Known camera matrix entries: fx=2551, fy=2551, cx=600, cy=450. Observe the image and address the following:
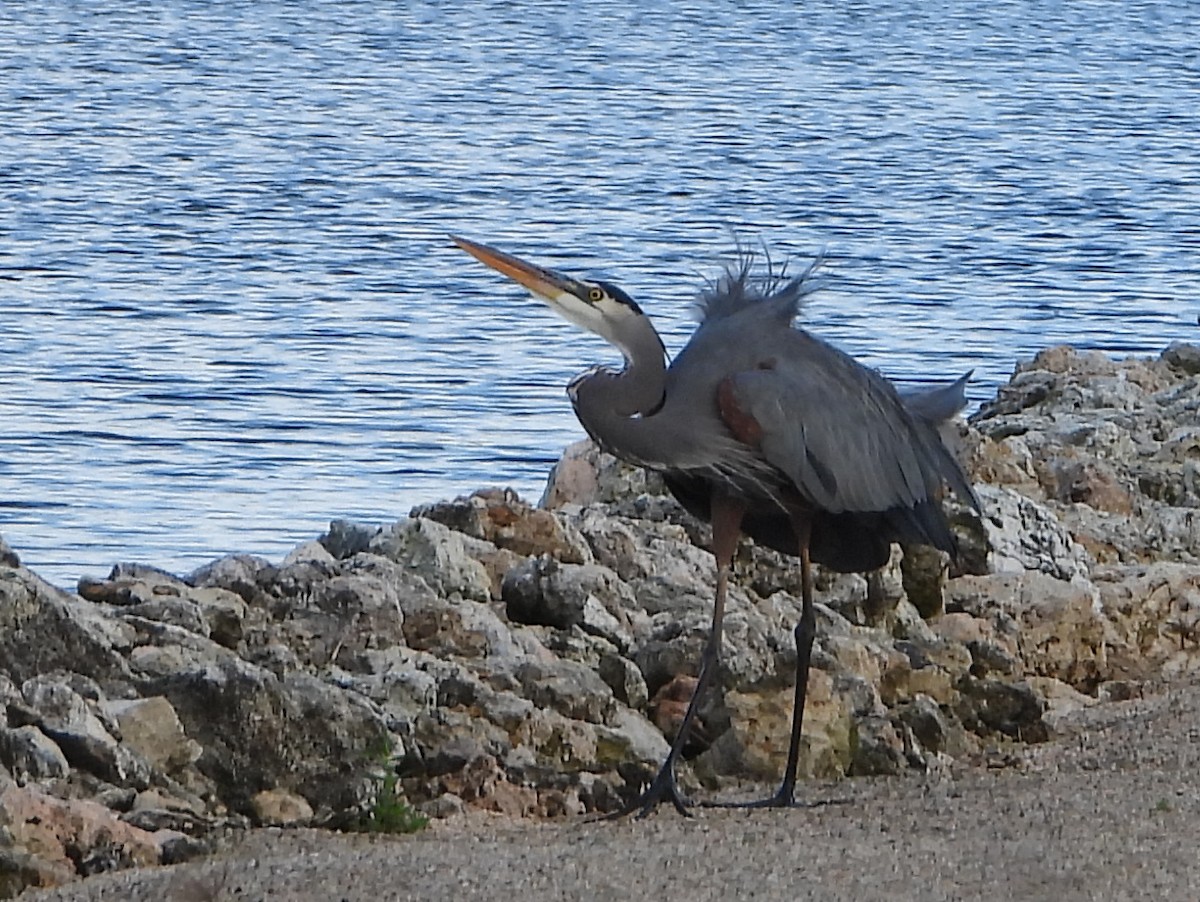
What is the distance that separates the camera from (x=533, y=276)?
6.30m

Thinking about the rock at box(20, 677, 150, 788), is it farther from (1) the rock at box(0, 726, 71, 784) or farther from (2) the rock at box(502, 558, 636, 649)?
(2) the rock at box(502, 558, 636, 649)

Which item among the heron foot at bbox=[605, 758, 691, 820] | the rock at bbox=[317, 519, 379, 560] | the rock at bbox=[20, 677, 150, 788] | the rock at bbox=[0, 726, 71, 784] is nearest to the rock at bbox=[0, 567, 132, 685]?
the rock at bbox=[20, 677, 150, 788]

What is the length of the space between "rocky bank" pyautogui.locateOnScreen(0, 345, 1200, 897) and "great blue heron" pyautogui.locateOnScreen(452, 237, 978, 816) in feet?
1.02

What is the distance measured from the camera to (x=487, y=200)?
877 inches

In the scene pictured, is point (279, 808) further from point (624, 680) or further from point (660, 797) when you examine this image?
point (624, 680)

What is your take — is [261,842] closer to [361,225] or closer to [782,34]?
[361,225]

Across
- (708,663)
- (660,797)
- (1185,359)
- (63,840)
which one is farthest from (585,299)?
(1185,359)

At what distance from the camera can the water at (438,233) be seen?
12.3 metres

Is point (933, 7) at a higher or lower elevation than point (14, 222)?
lower

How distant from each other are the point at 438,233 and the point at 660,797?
1430 cm

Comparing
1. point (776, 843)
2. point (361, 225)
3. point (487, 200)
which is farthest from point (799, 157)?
point (776, 843)

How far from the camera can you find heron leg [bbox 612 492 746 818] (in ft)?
20.2

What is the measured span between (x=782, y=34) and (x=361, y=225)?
3004cm

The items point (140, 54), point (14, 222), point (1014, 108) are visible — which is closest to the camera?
point (14, 222)
